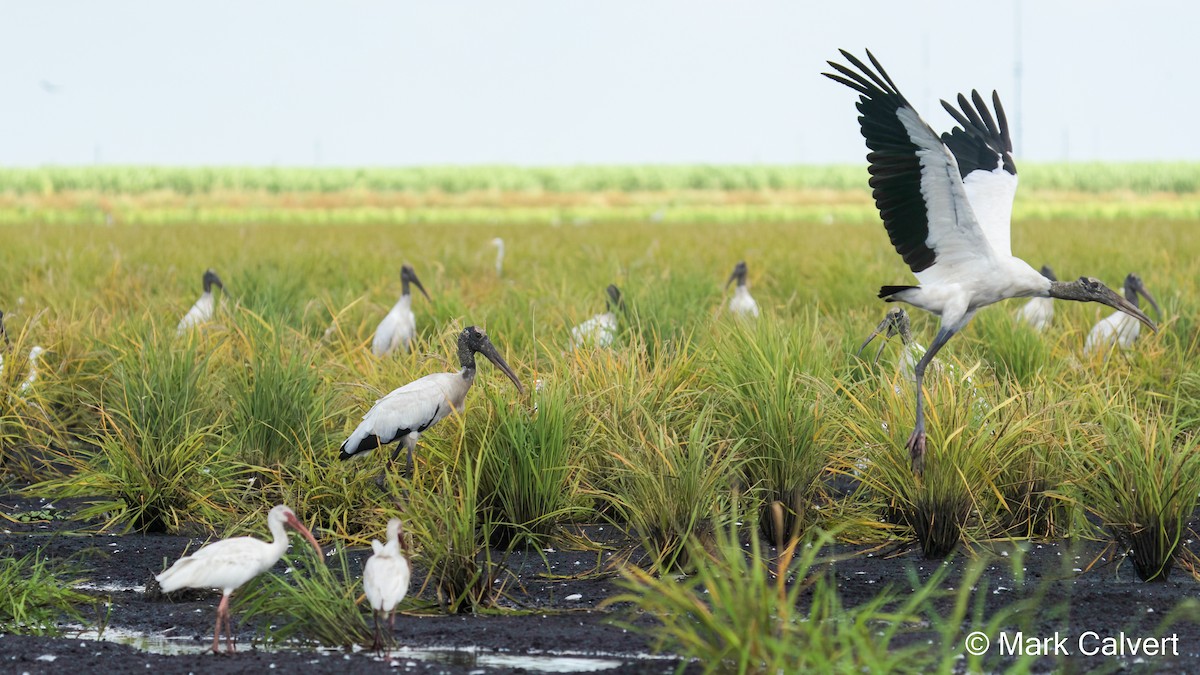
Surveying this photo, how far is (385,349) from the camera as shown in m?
9.64

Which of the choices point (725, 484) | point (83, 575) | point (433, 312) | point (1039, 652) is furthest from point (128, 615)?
point (433, 312)

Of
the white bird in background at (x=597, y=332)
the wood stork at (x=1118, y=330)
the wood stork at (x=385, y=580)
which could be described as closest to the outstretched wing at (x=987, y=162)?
the wood stork at (x=1118, y=330)

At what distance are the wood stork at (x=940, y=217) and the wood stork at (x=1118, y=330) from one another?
5.21 ft

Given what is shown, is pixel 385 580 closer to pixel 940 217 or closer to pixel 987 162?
pixel 940 217

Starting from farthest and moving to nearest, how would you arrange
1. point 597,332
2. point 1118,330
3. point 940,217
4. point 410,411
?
point 1118,330 < point 597,332 < point 940,217 < point 410,411

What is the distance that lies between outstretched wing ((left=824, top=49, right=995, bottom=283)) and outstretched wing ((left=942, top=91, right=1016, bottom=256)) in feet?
1.21

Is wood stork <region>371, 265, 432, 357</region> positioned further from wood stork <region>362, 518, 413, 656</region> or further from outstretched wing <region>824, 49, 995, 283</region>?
wood stork <region>362, 518, 413, 656</region>

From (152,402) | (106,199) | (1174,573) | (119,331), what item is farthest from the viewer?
(106,199)

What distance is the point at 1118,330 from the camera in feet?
29.9

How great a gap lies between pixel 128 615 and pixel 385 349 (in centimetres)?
459

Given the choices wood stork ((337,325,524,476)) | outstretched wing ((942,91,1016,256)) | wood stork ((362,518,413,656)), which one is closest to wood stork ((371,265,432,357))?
wood stork ((337,325,524,476))

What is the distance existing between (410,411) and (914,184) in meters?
2.50

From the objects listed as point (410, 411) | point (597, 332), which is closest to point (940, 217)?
point (597, 332)

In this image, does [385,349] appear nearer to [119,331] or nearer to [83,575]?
[119,331]
